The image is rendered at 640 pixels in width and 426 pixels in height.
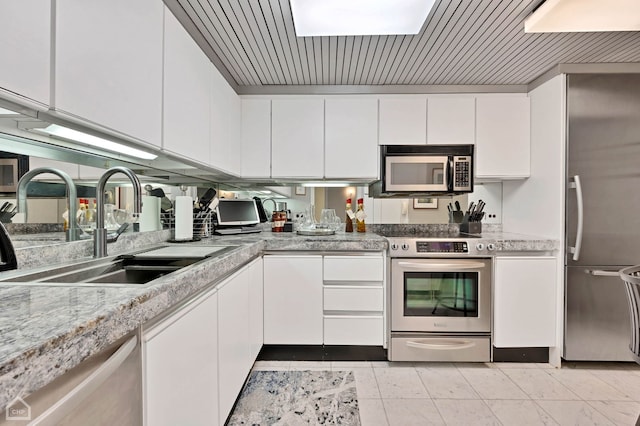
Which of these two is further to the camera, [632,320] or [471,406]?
[471,406]

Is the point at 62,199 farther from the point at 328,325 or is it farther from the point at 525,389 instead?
the point at 525,389

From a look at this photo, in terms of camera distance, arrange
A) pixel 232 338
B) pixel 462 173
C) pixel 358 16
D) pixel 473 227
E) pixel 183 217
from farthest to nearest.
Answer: pixel 473 227 < pixel 462 173 < pixel 183 217 < pixel 358 16 < pixel 232 338

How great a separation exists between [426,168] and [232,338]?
1.92 m

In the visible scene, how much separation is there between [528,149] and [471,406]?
200 centimetres

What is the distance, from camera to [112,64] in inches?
41.2

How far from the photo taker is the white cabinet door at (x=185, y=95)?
1.41 m

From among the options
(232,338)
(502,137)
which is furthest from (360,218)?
(232,338)

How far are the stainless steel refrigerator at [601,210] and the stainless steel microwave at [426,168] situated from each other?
0.68m

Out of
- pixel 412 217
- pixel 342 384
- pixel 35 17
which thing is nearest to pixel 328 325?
pixel 342 384

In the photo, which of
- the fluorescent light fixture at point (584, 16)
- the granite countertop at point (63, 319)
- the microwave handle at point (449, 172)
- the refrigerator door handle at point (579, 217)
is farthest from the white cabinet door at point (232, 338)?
the refrigerator door handle at point (579, 217)

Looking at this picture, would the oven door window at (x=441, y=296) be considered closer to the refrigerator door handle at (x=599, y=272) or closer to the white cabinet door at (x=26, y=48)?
the refrigerator door handle at (x=599, y=272)

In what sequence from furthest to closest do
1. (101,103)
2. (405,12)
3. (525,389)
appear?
(525,389)
(405,12)
(101,103)

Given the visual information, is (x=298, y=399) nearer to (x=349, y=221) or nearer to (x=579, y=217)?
(x=349, y=221)

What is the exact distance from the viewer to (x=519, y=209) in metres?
2.63
